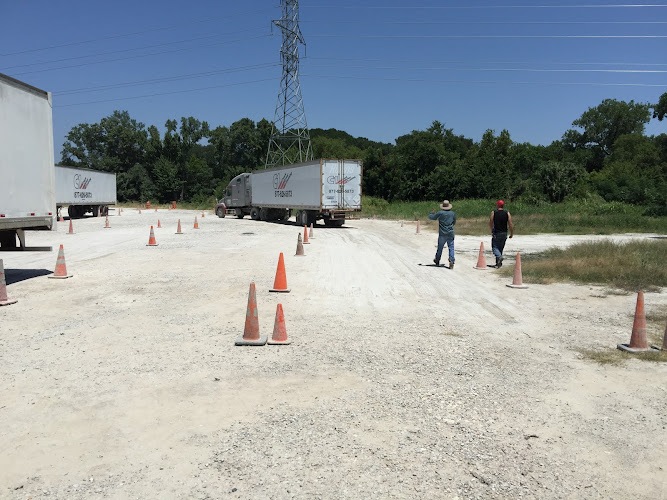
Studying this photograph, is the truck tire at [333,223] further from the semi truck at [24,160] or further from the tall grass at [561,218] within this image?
the semi truck at [24,160]

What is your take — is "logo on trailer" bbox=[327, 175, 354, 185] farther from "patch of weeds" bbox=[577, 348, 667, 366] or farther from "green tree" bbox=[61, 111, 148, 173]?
"green tree" bbox=[61, 111, 148, 173]

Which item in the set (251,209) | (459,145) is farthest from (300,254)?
(459,145)

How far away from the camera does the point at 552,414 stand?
4.80 metres

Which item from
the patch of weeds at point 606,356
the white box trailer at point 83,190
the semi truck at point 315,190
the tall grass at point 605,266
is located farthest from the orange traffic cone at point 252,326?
the white box trailer at point 83,190

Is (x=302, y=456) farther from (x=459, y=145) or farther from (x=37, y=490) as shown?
(x=459, y=145)

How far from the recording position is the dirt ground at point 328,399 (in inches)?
144

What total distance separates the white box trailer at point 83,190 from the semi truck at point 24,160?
92.8ft

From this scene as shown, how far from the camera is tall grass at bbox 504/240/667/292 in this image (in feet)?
39.9

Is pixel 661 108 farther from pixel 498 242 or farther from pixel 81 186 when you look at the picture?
pixel 81 186

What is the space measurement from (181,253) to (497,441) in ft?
48.0

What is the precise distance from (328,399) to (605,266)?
36.3 feet

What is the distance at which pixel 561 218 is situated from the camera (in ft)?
116

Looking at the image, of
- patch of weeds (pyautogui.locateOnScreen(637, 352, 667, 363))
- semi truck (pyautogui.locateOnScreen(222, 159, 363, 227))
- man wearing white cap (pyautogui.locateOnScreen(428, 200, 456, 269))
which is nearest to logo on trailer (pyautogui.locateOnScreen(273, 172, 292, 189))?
semi truck (pyautogui.locateOnScreen(222, 159, 363, 227))

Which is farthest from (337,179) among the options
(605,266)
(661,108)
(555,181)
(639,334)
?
(661,108)
